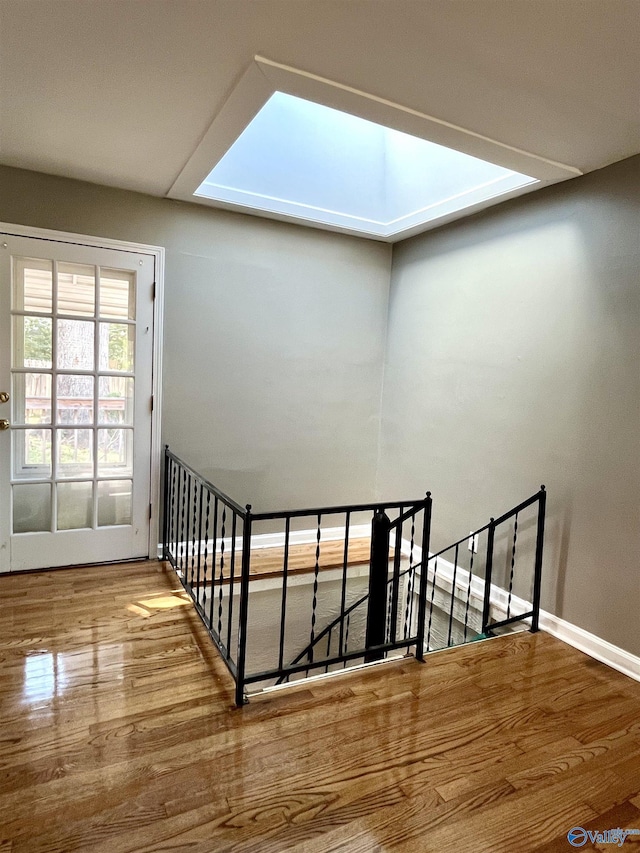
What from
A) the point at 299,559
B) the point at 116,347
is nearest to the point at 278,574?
the point at 299,559

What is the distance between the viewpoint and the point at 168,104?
2.16m

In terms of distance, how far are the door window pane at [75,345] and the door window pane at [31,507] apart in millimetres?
770

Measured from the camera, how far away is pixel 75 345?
3.17 m

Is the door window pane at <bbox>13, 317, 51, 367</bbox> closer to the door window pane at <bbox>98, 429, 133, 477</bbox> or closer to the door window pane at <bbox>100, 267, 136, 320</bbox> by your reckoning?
the door window pane at <bbox>100, 267, 136, 320</bbox>

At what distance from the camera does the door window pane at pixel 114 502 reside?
3.31 metres

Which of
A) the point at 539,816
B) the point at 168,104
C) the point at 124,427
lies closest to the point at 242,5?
the point at 168,104

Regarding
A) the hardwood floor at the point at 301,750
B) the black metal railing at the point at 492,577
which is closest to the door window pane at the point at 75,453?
the hardwood floor at the point at 301,750

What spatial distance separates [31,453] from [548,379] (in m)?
3.08

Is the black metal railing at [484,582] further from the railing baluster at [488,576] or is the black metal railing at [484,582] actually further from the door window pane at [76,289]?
the door window pane at [76,289]

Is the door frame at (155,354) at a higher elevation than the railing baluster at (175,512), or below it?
higher

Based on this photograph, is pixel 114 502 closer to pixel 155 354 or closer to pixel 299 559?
pixel 155 354

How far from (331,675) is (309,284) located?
8.81 ft

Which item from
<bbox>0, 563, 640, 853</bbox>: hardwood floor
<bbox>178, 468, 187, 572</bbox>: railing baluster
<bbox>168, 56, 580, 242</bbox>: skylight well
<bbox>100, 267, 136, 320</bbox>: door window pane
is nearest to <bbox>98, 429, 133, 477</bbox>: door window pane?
<bbox>178, 468, 187, 572</bbox>: railing baluster

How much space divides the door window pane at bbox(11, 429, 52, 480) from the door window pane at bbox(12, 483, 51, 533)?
0.07 meters
